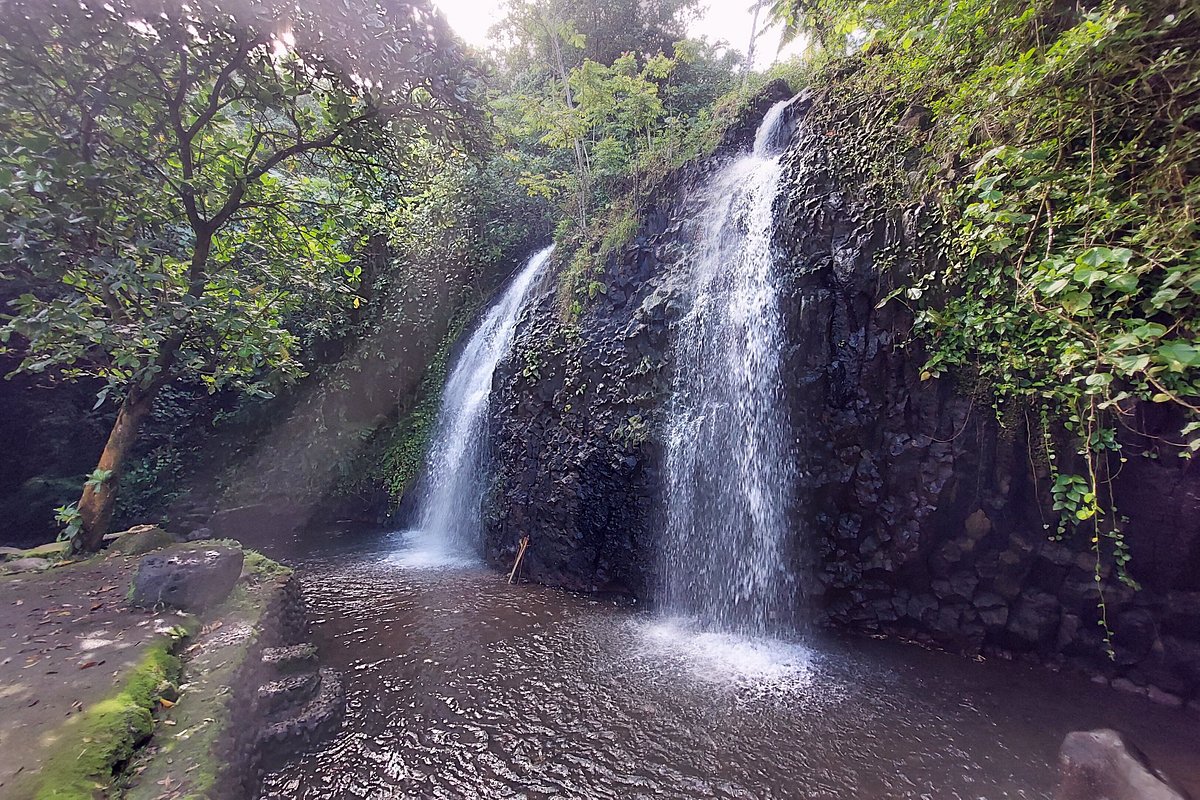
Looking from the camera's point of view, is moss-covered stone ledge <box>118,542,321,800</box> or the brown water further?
the brown water

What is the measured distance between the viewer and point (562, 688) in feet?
15.2

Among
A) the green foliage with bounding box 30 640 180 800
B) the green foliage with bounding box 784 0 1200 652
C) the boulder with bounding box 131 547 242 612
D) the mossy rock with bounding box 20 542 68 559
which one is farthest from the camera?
the mossy rock with bounding box 20 542 68 559

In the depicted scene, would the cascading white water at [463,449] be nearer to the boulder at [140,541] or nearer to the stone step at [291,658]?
the boulder at [140,541]

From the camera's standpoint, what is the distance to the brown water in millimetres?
3488

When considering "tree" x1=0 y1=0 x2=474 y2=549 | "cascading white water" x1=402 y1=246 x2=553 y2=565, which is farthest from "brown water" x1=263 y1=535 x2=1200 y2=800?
"tree" x1=0 y1=0 x2=474 y2=549

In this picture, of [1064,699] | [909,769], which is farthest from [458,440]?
[1064,699]

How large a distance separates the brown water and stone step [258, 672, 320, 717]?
0.42 m

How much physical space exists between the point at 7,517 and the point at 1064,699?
1637 centimetres

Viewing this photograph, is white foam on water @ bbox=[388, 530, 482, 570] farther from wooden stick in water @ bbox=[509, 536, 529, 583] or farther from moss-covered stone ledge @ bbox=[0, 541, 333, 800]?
moss-covered stone ledge @ bbox=[0, 541, 333, 800]

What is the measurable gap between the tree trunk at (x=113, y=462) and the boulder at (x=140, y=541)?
20.2 inches

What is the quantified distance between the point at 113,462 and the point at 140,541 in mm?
1696

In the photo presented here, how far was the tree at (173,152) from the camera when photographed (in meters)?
3.75

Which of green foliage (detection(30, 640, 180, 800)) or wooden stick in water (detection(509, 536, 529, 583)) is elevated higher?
wooden stick in water (detection(509, 536, 529, 583))

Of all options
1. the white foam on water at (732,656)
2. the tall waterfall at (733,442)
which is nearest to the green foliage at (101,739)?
the white foam on water at (732,656)
